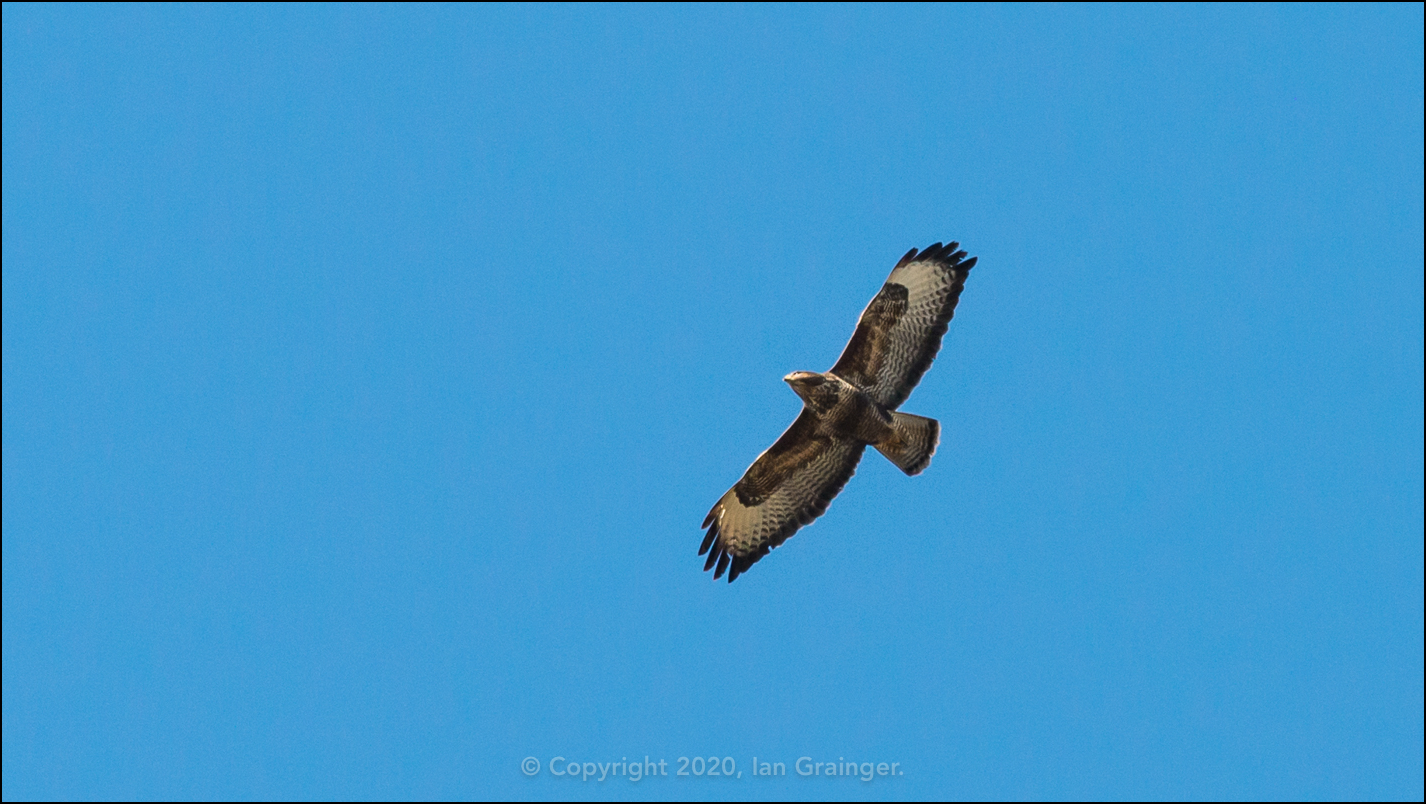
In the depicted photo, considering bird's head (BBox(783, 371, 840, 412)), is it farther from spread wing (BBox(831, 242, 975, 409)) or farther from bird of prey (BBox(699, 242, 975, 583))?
spread wing (BBox(831, 242, 975, 409))

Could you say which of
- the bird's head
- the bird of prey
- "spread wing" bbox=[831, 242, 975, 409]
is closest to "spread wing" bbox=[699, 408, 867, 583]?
the bird of prey

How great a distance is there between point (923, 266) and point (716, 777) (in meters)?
5.11

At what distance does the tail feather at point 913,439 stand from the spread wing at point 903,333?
7.0 inches

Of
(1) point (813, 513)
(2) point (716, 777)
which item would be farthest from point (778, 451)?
(2) point (716, 777)

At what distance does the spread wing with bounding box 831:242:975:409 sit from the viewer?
42.6 ft

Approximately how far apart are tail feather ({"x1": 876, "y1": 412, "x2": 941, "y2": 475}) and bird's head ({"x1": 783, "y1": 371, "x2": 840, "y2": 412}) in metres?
0.58

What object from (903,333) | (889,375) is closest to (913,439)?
(889,375)

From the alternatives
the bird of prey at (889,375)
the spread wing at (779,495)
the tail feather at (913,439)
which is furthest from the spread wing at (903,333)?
the spread wing at (779,495)

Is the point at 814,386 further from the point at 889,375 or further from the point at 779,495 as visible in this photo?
the point at 779,495

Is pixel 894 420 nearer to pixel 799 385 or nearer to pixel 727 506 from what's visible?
pixel 799 385

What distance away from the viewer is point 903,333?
42.7 feet

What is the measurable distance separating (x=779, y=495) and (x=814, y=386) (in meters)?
1.43

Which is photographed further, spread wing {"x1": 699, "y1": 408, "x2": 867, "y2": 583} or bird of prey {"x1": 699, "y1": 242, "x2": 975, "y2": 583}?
spread wing {"x1": 699, "y1": 408, "x2": 867, "y2": 583}

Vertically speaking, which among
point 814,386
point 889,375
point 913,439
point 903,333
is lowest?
point 913,439
